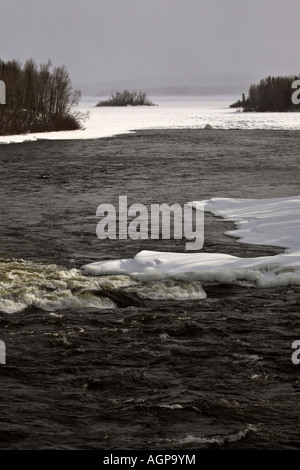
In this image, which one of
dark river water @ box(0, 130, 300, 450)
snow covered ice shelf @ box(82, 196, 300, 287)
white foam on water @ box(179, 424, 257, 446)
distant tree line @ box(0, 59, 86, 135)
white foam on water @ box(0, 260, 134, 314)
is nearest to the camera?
white foam on water @ box(179, 424, 257, 446)

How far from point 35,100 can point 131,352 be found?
42.1 m

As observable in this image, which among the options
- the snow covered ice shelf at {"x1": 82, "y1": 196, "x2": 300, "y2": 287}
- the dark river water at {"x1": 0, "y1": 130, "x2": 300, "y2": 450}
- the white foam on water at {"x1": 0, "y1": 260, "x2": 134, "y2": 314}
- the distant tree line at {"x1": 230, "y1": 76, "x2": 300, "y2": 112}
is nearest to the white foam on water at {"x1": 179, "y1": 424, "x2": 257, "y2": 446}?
the dark river water at {"x1": 0, "y1": 130, "x2": 300, "y2": 450}

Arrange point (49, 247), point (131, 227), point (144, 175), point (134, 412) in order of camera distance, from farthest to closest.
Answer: point (144, 175), point (131, 227), point (49, 247), point (134, 412)

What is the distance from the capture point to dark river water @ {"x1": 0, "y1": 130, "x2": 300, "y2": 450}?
530 cm

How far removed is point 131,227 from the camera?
13.0m

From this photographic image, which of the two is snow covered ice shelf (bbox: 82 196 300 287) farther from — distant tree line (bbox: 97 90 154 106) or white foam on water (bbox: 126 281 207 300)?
distant tree line (bbox: 97 90 154 106)

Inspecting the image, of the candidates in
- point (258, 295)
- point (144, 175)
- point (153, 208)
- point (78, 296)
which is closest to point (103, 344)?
point (78, 296)

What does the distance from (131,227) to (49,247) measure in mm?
2376

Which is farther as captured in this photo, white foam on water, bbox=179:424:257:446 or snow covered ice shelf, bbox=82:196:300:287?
snow covered ice shelf, bbox=82:196:300:287

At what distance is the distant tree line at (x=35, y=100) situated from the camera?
41.8 metres

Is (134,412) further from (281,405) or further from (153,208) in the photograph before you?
(153,208)

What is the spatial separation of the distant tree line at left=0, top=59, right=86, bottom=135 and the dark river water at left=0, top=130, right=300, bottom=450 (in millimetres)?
29080

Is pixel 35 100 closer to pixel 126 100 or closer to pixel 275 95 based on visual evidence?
pixel 275 95

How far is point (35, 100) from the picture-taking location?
154 feet
